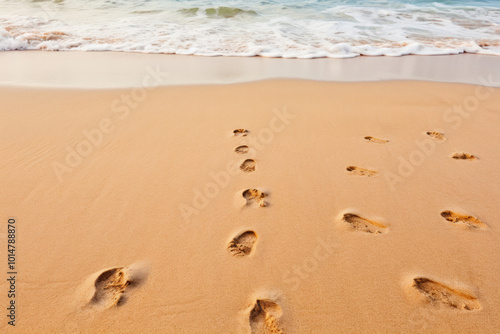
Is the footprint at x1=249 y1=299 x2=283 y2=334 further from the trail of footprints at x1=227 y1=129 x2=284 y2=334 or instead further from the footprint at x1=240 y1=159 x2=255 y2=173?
the footprint at x1=240 y1=159 x2=255 y2=173

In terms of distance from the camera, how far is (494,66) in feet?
17.9

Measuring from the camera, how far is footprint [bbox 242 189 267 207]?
210 centimetres

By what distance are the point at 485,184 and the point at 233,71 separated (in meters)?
3.78

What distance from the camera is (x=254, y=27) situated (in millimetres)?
7988

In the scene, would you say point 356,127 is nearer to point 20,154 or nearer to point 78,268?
point 78,268

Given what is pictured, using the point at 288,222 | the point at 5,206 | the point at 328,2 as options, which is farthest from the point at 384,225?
the point at 328,2

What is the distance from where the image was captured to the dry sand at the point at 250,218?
4.66 ft

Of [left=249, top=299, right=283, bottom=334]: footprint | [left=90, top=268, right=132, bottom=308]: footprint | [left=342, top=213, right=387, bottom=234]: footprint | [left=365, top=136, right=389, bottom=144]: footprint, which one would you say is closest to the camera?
[left=249, top=299, right=283, bottom=334]: footprint

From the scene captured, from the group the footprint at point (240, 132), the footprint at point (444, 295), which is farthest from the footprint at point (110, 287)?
the footprint at point (240, 132)

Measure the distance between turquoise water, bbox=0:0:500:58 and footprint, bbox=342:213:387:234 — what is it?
15.2 ft

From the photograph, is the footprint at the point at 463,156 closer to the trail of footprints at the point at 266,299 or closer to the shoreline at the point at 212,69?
the trail of footprints at the point at 266,299

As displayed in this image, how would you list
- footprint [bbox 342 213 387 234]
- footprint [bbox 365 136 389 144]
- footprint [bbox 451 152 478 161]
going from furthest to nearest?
footprint [bbox 365 136 389 144] → footprint [bbox 451 152 478 161] → footprint [bbox 342 213 387 234]

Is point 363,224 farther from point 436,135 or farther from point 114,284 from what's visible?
point 436,135

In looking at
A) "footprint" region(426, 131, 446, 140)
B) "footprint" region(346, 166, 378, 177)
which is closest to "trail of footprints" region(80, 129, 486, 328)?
"footprint" region(346, 166, 378, 177)
